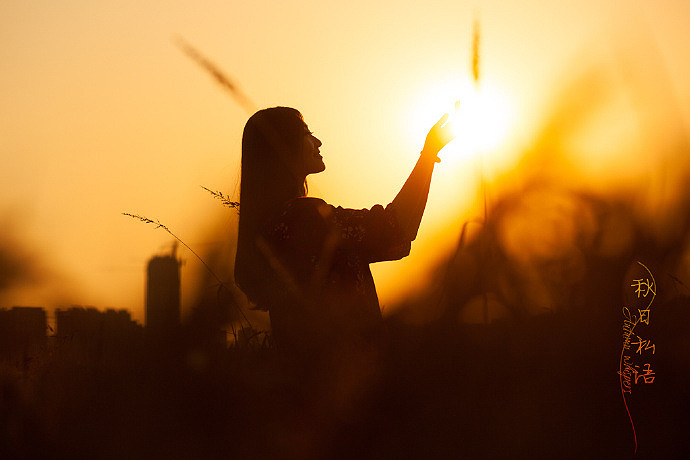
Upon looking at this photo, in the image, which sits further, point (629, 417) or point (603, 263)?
point (603, 263)

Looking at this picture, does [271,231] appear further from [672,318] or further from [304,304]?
[672,318]

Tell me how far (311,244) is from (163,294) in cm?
262

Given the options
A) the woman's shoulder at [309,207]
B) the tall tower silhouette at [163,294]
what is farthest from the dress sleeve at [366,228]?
the tall tower silhouette at [163,294]

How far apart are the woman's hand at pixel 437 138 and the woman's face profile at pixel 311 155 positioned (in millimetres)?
470

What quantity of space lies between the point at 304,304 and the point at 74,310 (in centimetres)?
295

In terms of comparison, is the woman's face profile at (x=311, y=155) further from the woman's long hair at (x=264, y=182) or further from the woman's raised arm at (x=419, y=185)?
the woman's raised arm at (x=419, y=185)

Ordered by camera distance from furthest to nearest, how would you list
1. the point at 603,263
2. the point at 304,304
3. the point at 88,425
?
the point at 603,263 < the point at 88,425 < the point at 304,304

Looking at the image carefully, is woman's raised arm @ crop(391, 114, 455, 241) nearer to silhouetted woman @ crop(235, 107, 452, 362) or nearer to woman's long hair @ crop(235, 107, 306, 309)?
silhouetted woman @ crop(235, 107, 452, 362)

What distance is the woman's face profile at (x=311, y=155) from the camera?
3.81m

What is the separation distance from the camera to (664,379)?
15.5 ft

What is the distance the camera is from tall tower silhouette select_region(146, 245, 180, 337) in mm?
5596

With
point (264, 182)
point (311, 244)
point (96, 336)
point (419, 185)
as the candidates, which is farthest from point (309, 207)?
point (96, 336)

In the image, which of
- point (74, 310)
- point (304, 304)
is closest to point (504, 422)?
point (304, 304)

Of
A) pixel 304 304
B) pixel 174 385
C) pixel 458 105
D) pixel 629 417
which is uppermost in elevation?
pixel 458 105
